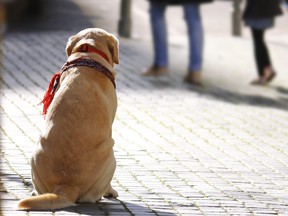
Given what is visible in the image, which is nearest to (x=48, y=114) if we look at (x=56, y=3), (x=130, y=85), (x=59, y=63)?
(x=130, y=85)

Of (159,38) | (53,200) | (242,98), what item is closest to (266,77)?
(242,98)

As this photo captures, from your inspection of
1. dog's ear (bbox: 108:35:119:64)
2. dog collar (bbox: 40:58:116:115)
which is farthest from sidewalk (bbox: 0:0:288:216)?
dog's ear (bbox: 108:35:119:64)

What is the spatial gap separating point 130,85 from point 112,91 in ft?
18.4

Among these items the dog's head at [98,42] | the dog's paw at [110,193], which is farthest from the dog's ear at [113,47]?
the dog's paw at [110,193]

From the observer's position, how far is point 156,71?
1297 centimetres

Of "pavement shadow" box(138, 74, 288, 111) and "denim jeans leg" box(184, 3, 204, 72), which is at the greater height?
"denim jeans leg" box(184, 3, 204, 72)

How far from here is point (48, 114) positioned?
632cm

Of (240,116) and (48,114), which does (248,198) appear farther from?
(240,116)

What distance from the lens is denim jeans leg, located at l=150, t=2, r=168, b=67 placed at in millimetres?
13070

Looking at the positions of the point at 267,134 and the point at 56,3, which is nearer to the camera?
the point at 267,134

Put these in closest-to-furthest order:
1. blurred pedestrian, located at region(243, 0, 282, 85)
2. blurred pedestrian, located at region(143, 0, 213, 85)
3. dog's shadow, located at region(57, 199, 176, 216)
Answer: dog's shadow, located at region(57, 199, 176, 216) < blurred pedestrian, located at region(143, 0, 213, 85) < blurred pedestrian, located at region(243, 0, 282, 85)

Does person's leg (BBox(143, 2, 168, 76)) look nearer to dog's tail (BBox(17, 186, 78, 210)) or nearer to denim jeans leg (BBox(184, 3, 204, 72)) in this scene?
denim jeans leg (BBox(184, 3, 204, 72))

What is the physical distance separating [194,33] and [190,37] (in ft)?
0.32

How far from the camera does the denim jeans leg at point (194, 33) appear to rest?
42.0ft
